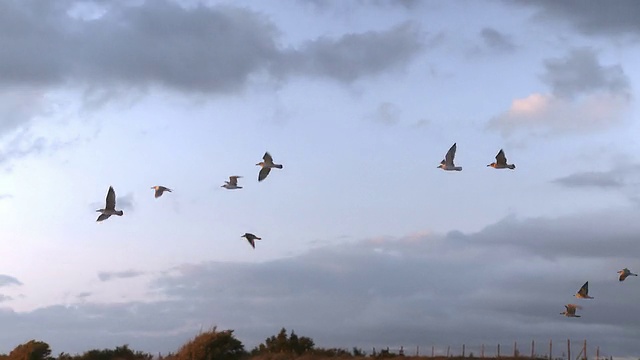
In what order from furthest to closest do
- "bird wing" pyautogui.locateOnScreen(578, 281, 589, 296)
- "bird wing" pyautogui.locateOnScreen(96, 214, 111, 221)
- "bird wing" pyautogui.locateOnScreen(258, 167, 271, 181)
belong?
"bird wing" pyautogui.locateOnScreen(578, 281, 589, 296) < "bird wing" pyautogui.locateOnScreen(258, 167, 271, 181) < "bird wing" pyautogui.locateOnScreen(96, 214, 111, 221)

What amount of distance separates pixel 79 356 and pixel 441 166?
1267 inches

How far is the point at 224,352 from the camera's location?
66250 millimetres

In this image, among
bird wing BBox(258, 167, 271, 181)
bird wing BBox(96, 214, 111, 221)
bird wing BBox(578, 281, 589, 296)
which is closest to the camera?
bird wing BBox(96, 214, 111, 221)

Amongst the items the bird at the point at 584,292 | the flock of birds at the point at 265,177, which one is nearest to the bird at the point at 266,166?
the flock of birds at the point at 265,177

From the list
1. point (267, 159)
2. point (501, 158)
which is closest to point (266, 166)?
point (267, 159)

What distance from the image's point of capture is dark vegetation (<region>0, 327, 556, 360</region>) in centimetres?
6581

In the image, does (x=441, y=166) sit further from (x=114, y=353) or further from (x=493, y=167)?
(x=114, y=353)

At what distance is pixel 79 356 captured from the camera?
255 feet

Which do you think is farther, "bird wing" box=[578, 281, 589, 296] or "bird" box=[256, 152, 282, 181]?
"bird wing" box=[578, 281, 589, 296]

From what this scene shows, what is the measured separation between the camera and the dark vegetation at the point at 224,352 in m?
65.8

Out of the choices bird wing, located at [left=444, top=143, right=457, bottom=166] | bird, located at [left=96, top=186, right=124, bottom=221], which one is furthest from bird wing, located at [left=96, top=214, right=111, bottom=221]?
bird wing, located at [left=444, top=143, right=457, bottom=166]

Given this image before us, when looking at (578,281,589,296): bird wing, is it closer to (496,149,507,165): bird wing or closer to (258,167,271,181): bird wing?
(496,149,507,165): bird wing

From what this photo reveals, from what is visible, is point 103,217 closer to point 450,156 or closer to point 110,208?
point 110,208

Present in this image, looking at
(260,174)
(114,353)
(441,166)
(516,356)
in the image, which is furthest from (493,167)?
(114,353)
